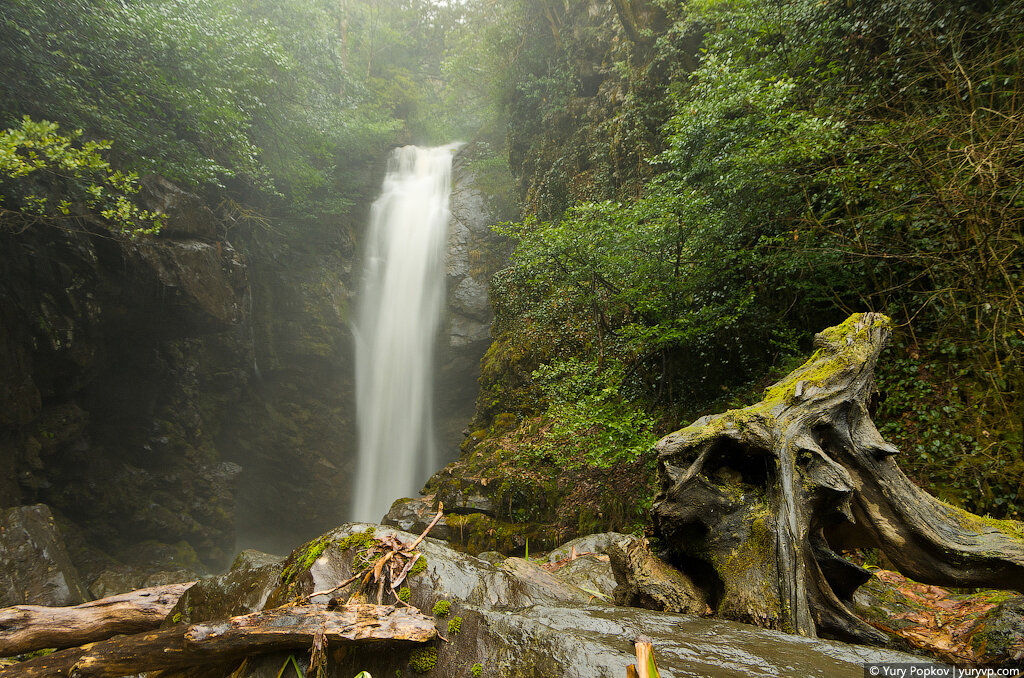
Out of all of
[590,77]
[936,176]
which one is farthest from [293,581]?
[590,77]

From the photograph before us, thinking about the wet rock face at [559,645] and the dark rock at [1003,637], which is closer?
the wet rock face at [559,645]

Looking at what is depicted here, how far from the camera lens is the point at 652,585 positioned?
7.97ft

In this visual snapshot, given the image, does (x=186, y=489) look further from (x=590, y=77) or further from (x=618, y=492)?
(x=590, y=77)

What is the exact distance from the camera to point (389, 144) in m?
21.0

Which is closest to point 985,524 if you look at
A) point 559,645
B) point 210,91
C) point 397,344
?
point 559,645

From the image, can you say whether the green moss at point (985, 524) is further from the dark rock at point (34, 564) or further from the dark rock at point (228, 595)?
the dark rock at point (34, 564)

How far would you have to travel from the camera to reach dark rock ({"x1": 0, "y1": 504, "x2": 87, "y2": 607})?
6312 millimetres

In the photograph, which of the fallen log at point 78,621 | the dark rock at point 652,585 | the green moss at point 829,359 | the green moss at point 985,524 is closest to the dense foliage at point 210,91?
the fallen log at point 78,621

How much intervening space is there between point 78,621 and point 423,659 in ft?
8.70

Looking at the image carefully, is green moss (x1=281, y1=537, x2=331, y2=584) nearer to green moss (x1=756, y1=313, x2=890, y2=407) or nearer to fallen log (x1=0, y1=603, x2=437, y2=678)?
fallen log (x1=0, y1=603, x2=437, y2=678)

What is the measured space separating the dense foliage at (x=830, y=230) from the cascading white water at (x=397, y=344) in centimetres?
843

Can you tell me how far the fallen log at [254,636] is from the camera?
1.72 m

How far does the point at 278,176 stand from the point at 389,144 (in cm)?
771

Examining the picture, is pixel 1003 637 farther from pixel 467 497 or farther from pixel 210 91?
pixel 210 91
